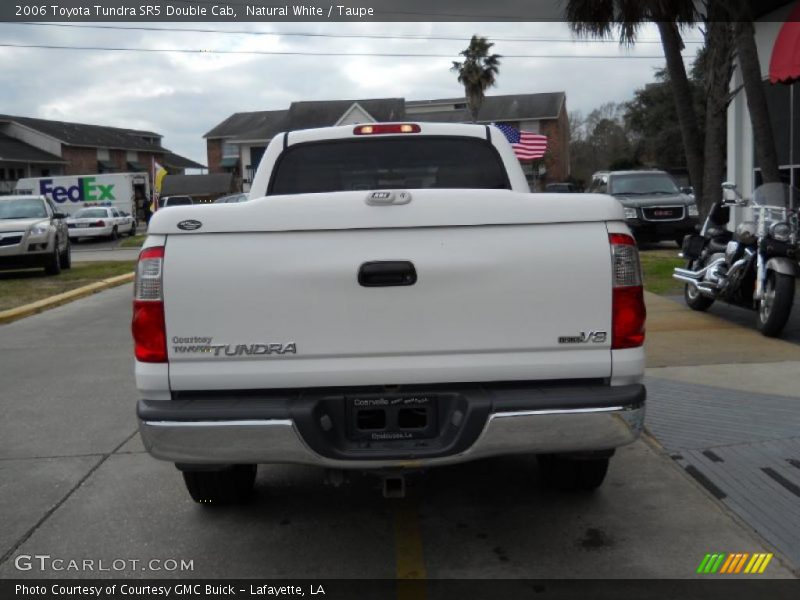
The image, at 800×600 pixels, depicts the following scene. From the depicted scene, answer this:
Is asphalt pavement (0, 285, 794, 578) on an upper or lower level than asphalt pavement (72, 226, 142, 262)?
upper

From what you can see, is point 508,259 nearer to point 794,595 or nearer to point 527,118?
point 794,595

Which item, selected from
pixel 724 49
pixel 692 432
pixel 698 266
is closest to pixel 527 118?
pixel 724 49

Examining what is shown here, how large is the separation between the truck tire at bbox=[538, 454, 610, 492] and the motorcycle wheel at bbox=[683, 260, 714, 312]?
5.87 meters

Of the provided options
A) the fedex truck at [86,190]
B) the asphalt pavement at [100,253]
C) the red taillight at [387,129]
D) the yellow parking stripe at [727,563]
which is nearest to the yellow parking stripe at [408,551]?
the yellow parking stripe at [727,563]

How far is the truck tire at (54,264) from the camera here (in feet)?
59.8

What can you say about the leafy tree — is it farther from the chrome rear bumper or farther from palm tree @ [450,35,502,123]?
the chrome rear bumper

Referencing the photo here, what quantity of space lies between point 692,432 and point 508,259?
281 centimetres

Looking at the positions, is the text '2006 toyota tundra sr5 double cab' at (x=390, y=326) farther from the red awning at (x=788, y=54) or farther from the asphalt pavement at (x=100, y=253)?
the asphalt pavement at (x=100, y=253)

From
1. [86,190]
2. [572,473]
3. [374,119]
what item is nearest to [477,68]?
[374,119]

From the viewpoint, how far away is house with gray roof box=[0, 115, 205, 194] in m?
55.0

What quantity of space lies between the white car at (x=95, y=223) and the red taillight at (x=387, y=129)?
32370mm

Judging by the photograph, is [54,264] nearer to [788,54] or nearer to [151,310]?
[788,54]

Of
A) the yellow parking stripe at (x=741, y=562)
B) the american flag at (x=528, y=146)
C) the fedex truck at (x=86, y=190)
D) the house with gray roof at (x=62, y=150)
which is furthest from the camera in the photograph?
the house with gray roof at (x=62, y=150)

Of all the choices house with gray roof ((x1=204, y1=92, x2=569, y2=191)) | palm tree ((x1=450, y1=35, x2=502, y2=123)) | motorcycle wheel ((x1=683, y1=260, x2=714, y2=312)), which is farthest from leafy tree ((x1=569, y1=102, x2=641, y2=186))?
motorcycle wheel ((x1=683, y1=260, x2=714, y2=312))
